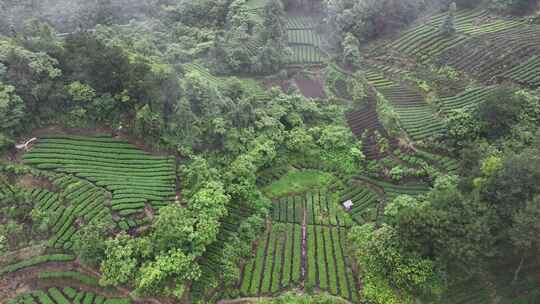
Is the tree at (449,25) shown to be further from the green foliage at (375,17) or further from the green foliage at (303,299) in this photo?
the green foliage at (303,299)

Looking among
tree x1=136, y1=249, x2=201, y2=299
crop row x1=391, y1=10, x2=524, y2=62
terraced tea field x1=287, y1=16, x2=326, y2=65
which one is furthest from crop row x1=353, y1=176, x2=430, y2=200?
terraced tea field x1=287, y1=16, x2=326, y2=65

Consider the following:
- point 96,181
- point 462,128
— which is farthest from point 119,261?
point 462,128

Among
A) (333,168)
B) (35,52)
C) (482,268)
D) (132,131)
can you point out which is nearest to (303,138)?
(333,168)

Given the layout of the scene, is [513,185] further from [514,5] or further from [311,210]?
[514,5]

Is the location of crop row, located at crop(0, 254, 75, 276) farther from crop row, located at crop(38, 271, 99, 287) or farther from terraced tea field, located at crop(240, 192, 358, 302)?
terraced tea field, located at crop(240, 192, 358, 302)

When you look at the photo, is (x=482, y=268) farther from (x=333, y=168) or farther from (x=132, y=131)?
(x=132, y=131)
